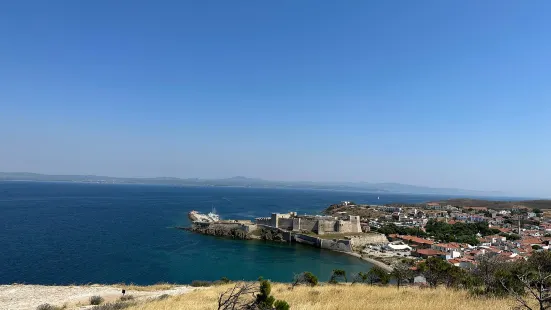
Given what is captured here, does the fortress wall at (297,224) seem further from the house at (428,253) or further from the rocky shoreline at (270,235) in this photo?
the house at (428,253)

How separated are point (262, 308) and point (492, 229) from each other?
70.7 m

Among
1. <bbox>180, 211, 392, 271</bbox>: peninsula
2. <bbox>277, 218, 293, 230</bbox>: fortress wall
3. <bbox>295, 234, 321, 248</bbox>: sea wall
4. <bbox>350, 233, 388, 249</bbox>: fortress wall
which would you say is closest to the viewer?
<bbox>350, 233, 388, 249</bbox>: fortress wall

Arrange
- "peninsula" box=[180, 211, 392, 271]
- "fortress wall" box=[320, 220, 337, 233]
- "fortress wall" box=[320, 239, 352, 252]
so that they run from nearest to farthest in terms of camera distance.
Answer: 1. "fortress wall" box=[320, 239, 352, 252]
2. "peninsula" box=[180, 211, 392, 271]
3. "fortress wall" box=[320, 220, 337, 233]

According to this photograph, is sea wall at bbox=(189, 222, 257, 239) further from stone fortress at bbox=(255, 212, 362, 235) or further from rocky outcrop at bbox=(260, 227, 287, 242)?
stone fortress at bbox=(255, 212, 362, 235)

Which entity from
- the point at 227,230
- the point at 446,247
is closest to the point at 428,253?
the point at 446,247

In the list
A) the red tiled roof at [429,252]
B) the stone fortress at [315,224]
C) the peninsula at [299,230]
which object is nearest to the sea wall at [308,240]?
the peninsula at [299,230]

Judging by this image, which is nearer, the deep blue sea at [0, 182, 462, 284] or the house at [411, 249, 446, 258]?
the deep blue sea at [0, 182, 462, 284]

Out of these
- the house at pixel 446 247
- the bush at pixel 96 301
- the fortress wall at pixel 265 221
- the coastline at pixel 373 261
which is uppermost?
the bush at pixel 96 301

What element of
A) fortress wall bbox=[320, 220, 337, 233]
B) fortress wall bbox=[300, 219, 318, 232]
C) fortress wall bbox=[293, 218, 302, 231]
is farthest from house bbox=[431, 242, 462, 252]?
fortress wall bbox=[293, 218, 302, 231]

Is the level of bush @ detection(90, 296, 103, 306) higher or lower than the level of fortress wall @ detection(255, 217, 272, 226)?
higher

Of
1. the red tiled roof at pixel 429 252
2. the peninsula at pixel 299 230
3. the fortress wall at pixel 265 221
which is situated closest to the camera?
the red tiled roof at pixel 429 252

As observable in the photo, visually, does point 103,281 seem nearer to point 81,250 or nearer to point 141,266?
point 141,266

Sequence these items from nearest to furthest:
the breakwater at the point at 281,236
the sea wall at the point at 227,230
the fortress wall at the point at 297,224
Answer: the breakwater at the point at 281,236
the sea wall at the point at 227,230
the fortress wall at the point at 297,224

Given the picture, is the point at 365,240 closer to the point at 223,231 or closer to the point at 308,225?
the point at 308,225
